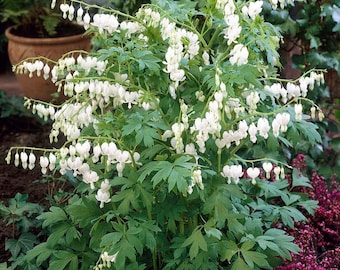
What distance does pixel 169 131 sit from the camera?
2348mm

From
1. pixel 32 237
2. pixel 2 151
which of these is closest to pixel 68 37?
pixel 2 151

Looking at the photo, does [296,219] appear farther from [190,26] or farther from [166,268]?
[190,26]

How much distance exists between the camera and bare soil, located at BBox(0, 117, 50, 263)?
370 centimetres

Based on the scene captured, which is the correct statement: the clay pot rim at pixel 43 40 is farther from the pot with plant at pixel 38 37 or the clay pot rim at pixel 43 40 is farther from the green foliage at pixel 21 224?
the green foliage at pixel 21 224

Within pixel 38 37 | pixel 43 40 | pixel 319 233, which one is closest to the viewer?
pixel 319 233

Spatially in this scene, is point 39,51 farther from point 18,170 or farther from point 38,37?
point 18,170

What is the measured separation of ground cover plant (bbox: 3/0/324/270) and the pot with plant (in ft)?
9.14

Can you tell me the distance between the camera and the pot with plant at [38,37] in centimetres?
529

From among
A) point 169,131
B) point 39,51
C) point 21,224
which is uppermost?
point 169,131

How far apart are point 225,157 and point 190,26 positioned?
0.54m

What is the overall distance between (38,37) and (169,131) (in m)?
3.47

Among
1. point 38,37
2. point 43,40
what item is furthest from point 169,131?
point 38,37

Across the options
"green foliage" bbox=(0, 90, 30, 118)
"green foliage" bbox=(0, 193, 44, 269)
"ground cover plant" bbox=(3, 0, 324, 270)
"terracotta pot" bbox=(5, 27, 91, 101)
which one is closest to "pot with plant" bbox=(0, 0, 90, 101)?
"terracotta pot" bbox=(5, 27, 91, 101)

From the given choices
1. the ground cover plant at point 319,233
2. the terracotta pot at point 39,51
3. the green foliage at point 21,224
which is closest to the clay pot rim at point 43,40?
the terracotta pot at point 39,51
